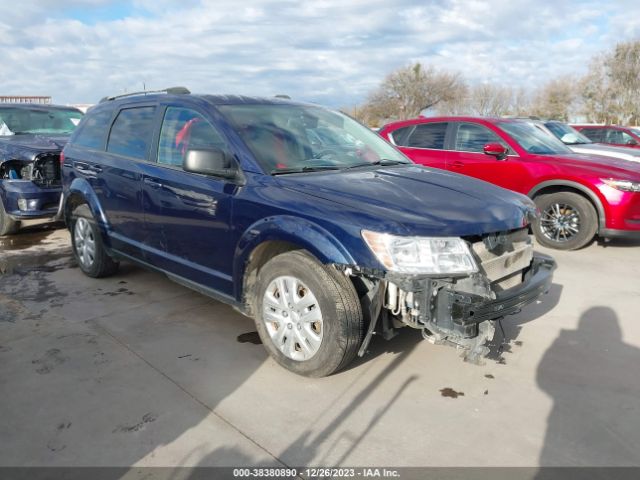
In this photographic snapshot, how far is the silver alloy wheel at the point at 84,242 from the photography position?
5219mm

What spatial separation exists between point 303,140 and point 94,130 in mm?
2522

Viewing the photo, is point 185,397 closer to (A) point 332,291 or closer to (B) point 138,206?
(A) point 332,291

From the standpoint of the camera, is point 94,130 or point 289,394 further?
point 94,130

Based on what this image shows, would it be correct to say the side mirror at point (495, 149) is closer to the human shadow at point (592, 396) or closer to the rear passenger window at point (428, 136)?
the rear passenger window at point (428, 136)

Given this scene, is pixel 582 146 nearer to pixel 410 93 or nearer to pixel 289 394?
pixel 289 394

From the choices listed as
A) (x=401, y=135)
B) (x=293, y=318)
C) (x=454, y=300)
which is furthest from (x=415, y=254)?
(x=401, y=135)

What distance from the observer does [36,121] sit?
8242 millimetres

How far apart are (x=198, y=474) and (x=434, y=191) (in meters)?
2.17

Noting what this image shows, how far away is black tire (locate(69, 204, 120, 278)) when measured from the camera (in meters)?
5.10

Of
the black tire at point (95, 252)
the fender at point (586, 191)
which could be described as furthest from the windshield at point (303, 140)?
the fender at point (586, 191)

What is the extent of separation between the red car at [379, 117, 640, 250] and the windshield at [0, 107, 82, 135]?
18.2 feet

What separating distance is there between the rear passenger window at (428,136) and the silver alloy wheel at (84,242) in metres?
4.76

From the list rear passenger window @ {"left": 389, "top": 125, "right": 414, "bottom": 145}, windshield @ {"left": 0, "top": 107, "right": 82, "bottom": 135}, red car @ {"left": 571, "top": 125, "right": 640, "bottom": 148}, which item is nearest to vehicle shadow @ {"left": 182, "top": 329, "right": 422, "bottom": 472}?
rear passenger window @ {"left": 389, "top": 125, "right": 414, "bottom": 145}

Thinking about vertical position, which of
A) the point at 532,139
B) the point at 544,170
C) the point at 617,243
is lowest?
the point at 617,243
